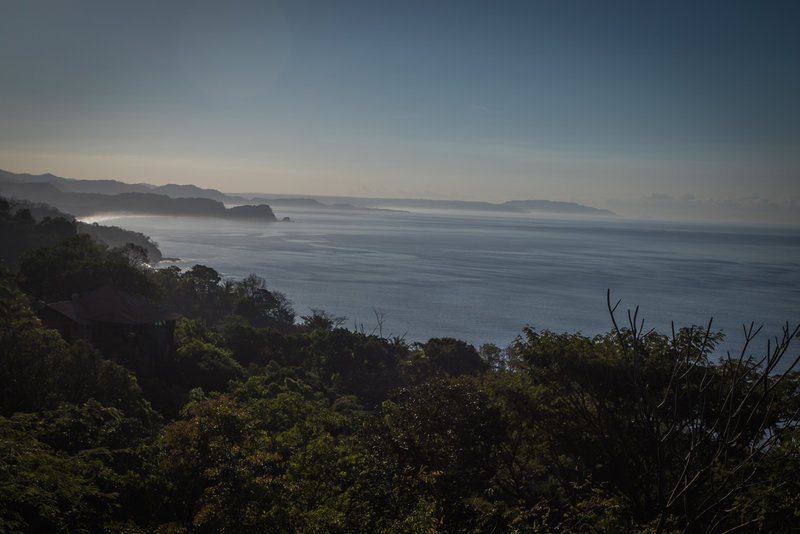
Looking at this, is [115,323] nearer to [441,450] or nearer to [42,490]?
[441,450]

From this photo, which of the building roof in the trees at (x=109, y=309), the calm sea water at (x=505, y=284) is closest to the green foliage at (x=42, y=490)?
the building roof in the trees at (x=109, y=309)

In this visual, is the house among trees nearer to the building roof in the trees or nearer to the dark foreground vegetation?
the building roof in the trees

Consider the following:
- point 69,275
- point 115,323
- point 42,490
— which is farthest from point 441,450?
point 69,275

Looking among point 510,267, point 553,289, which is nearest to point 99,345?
point 553,289

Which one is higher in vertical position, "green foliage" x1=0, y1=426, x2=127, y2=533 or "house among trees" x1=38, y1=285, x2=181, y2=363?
"green foliage" x1=0, y1=426, x2=127, y2=533

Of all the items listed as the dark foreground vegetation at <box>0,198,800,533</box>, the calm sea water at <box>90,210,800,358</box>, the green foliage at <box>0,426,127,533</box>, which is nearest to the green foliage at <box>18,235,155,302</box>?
the dark foreground vegetation at <box>0,198,800,533</box>

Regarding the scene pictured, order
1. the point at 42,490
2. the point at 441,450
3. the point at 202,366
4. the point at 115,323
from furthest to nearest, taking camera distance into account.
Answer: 1. the point at 202,366
2. the point at 115,323
3. the point at 441,450
4. the point at 42,490

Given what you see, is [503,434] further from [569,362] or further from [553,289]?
[553,289]
